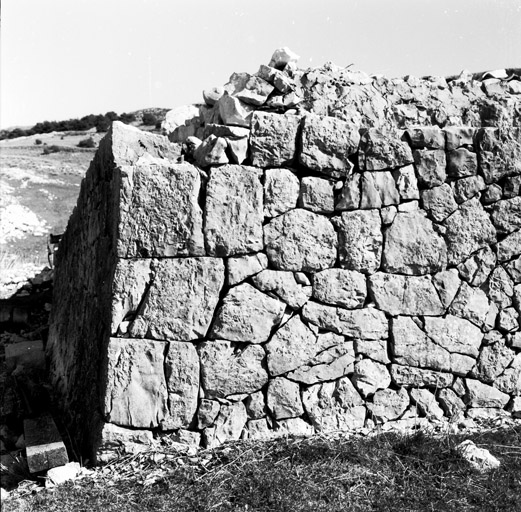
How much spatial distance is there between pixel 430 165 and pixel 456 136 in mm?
342

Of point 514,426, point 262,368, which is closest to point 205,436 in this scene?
point 262,368

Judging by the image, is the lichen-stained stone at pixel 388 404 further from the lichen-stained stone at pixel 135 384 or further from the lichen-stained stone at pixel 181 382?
the lichen-stained stone at pixel 135 384

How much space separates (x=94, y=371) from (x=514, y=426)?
11.7 ft

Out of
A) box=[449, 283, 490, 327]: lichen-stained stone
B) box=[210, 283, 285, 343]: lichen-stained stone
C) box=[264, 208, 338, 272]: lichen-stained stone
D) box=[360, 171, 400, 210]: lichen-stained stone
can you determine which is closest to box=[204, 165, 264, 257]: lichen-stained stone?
box=[264, 208, 338, 272]: lichen-stained stone

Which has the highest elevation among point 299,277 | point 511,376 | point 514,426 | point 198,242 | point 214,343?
point 198,242

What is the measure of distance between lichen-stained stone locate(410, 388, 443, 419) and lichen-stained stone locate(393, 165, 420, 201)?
5.43ft

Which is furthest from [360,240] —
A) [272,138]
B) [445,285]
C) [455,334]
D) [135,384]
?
[135,384]

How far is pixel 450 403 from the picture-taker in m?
5.46

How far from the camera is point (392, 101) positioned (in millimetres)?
5781

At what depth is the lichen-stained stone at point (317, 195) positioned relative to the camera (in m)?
5.08

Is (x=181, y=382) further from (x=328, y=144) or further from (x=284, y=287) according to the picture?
(x=328, y=144)

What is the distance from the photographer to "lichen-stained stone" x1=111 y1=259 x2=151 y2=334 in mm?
4742

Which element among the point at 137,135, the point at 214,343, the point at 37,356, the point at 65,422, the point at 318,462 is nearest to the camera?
the point at 318,462

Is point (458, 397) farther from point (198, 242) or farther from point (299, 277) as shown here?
point (198, 242)
